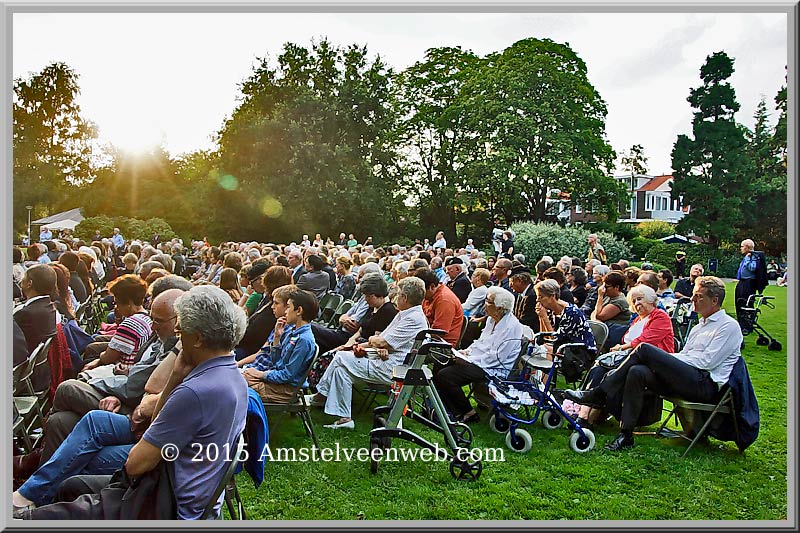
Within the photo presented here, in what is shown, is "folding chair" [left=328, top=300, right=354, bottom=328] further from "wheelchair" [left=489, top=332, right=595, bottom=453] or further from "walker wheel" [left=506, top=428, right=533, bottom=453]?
"walker wheel" [left=506, top=428, right=533, bottom=453]

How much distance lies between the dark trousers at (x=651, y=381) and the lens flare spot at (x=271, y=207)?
26276 mm

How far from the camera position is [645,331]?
236 inches

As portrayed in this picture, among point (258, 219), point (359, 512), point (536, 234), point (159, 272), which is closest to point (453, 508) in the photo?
point (359, 512)

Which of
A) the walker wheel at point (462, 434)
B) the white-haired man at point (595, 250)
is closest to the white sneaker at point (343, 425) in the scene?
the walker wheel at point (462, 434)

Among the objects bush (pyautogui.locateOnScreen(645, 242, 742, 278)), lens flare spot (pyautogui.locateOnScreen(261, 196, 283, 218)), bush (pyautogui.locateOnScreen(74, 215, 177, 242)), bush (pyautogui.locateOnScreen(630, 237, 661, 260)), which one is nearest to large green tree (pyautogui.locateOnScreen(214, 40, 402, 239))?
lens flare spot (pyautogui.locateOnScreen(261, 196, 283, 218))

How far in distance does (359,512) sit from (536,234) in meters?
22.7

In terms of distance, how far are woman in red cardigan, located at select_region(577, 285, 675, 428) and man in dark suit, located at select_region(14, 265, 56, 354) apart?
4.66 m

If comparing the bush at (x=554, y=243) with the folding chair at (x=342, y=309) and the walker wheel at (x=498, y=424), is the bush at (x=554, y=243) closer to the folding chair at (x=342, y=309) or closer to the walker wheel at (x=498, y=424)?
the folding chair at (x=342, y=309)

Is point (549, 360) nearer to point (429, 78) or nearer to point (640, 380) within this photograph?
point (640, 380)

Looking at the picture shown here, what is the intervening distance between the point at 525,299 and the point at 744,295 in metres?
6.25

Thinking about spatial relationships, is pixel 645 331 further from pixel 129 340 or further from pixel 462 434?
pixel 129 340

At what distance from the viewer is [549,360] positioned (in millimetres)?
5539

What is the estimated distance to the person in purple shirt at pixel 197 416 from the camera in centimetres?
269

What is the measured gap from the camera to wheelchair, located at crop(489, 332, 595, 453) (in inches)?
212
